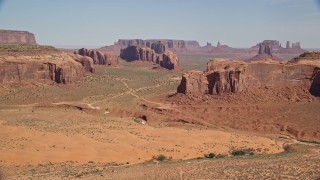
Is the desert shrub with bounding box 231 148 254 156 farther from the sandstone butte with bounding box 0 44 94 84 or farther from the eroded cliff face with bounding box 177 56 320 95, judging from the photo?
the sandstone butte with bounding box 0 44 94 84

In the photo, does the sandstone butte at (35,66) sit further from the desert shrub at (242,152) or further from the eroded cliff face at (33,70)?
the desert shrub at (242,152)

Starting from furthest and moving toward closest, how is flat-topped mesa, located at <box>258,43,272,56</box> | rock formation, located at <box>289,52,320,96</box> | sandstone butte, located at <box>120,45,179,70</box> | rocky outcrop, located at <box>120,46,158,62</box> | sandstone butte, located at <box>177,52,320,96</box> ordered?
flat-topped mesa, located at <box>258,43,272,56</box> < rocky outcrop, located at <box>120,46,158,62</box> < sandstone butte, located at <box>120,45,179,70</box> < sandstone butte, located at <box>177,52,320,96</box> < rock formation, located at <box>289,52,320,96</box>

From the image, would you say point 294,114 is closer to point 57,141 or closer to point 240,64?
point 240,64

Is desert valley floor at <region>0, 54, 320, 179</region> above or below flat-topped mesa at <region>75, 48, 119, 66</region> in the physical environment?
below

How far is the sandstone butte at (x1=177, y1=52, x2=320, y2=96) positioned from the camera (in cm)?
5781

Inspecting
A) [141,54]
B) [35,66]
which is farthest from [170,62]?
[35,66]

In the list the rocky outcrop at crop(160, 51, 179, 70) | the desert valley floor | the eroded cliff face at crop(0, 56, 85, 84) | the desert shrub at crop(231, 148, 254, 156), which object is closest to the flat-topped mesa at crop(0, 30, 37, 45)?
the rocky outcrop at crop(160, 51, 179, 70)

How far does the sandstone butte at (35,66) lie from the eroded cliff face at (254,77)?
28.8 m

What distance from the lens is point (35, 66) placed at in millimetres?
72562

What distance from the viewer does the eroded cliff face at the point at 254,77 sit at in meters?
57.9

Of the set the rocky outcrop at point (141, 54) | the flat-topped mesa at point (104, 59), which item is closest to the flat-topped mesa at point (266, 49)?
the rocky outcrop at point (141, 54)

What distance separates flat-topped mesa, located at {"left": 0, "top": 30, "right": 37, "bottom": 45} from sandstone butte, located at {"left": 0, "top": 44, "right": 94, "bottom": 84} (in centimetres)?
9084

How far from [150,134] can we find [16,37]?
143258 mm

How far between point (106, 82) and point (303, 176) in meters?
71.4
